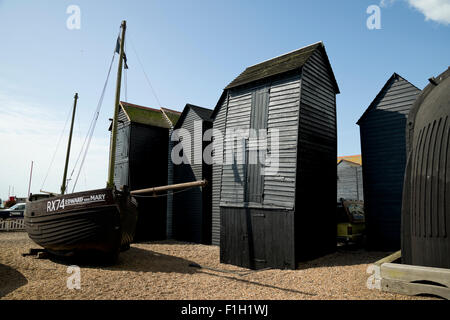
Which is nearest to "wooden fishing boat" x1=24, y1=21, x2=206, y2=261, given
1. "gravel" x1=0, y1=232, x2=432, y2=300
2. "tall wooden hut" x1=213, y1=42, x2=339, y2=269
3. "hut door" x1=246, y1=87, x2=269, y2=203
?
"gravel" x1=0, y1=232, x2=432, y2=300

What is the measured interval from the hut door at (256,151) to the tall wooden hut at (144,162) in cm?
954

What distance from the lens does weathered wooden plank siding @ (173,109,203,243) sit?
16.7m

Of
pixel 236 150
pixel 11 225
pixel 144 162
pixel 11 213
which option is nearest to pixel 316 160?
pixel 236 150

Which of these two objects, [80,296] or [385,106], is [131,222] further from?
[385,106]

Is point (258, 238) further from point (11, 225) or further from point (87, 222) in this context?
point (11, 225)

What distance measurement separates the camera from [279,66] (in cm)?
1159

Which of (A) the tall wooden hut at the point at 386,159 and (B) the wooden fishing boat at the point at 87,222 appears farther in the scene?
(A) the tall wooden hut at the point at 386,159

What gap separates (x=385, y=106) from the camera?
12.5m

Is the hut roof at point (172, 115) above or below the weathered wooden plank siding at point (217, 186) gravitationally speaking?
above

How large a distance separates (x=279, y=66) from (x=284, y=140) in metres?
3.39

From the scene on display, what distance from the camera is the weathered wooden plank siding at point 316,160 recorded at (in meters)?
10.2

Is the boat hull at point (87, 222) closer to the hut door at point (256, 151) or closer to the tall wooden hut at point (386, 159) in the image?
the hut door at point (256, 151)

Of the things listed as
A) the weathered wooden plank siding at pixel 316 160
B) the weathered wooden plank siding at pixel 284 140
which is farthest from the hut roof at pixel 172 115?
the weathered wooden plank siding at pixel 316 160

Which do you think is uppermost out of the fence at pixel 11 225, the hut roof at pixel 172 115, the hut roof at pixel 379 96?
the hut roof at pixel 172 115
